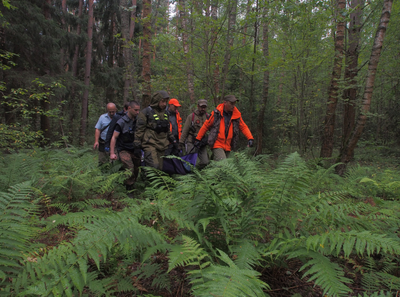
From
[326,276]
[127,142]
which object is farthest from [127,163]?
[326,276]

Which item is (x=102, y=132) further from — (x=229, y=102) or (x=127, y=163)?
(x=229, y=102)

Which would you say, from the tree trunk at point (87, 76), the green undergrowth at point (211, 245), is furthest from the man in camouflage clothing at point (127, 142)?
the tree trunk at point (87, 76)

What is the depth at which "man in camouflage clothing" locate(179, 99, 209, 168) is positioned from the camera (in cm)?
598

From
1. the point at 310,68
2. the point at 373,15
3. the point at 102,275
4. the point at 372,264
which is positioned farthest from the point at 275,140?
the point at 102,275

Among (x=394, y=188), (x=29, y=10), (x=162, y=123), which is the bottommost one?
(x=394, y=188)

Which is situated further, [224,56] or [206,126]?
[224,56]

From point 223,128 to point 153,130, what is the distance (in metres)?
1.72

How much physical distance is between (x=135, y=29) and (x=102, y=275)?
1887 cm

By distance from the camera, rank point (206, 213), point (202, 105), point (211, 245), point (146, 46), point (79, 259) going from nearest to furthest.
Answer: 1. point (79, 259)
2. point (211, 245)
3. point (206, 213)
4. point (202, 105)
5. point (146, 46)

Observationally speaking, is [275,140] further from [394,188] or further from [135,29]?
[135,29]

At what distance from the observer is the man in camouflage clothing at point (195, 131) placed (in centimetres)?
598

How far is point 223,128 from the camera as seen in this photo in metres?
5.39

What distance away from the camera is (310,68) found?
7.95 m

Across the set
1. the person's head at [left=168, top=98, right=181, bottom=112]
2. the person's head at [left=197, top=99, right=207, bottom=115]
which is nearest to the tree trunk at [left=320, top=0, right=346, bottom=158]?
the person's head at [left=197, top=99, right=207, bottom=115]
